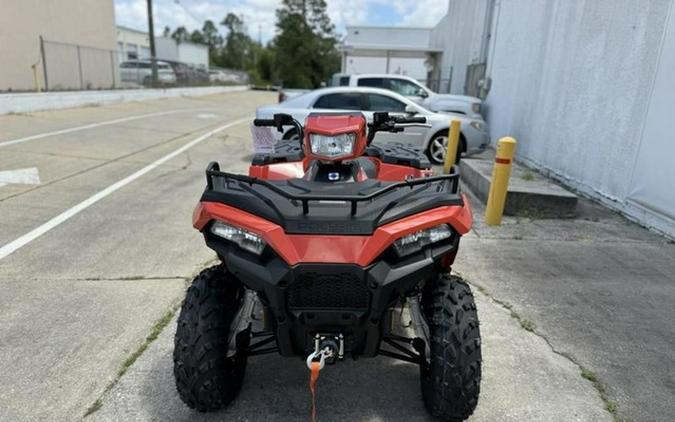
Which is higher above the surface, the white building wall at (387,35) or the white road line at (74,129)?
the white building wall at (387,35)

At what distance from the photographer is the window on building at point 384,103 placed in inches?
379

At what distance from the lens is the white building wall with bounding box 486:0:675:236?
5961 millimetres

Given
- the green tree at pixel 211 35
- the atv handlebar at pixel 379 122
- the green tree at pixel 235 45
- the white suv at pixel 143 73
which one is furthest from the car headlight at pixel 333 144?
the green tree at pixel 211 35

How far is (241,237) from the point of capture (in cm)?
218

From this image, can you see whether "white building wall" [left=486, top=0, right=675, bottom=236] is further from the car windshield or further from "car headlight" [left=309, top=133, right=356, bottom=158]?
"car headlight" [left=309, top=133, right=356, bottom=158]

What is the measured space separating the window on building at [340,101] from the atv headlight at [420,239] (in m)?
7.63

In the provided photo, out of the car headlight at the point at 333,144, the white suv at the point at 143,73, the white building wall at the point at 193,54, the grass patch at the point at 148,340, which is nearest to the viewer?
the car headlight at the point at 333,144

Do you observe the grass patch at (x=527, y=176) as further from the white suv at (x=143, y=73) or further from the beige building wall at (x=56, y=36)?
the white suv at (x=143, y=73)

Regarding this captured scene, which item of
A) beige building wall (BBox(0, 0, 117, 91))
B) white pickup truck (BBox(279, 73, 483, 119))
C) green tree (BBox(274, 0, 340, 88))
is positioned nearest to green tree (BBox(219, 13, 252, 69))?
green tree (BBox(274, 0, 340, 88))

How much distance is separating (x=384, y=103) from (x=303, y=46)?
65.0 metres

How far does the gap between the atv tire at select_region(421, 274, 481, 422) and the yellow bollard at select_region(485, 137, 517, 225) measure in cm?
364

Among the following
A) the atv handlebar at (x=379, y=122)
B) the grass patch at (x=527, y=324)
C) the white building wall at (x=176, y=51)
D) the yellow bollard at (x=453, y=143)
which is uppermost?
the white building wall at (x=176, y=51)

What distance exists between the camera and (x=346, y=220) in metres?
2.11

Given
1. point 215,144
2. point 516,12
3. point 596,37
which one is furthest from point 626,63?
point 215,144
